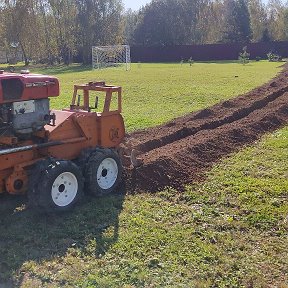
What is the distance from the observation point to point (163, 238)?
5.38m

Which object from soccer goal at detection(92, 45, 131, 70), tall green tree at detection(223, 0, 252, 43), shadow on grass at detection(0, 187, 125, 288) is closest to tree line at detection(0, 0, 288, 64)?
tall green tree at detection(223, 0, 252, 43)

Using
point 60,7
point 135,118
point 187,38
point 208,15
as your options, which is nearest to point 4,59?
point 60,7

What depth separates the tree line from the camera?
52.5m

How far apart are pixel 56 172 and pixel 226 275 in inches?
99.7

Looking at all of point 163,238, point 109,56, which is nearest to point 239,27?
point 109,56

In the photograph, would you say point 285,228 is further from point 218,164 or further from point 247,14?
point 247,14

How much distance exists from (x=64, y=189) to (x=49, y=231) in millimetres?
692

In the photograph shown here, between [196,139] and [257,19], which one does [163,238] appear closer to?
[196,139]

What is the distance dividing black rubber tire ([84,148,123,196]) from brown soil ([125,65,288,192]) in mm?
346

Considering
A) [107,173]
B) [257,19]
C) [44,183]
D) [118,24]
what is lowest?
[107,173]

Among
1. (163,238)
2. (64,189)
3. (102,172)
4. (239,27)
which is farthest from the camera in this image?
(239,27)

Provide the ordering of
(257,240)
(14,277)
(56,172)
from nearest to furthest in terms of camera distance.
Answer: (14,277) < (257,240) < (56,172)

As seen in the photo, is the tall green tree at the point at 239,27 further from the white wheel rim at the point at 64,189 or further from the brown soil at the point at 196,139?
the white wheel rim at the point at 64,189

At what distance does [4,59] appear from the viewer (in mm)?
59344
